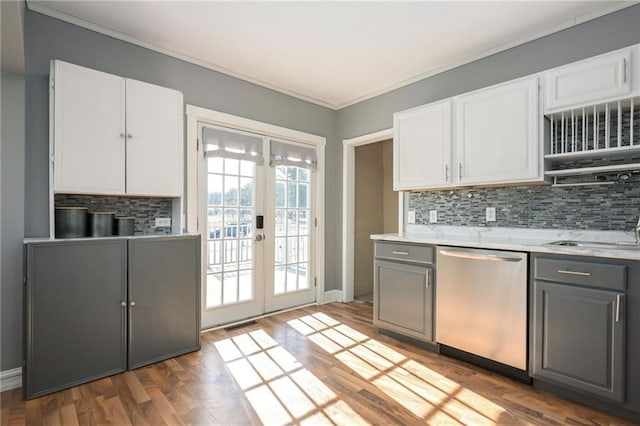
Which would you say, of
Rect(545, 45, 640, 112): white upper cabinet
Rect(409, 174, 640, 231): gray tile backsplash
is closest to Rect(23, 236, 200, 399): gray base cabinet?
Rect(409, 174, 640, 231): gray tile backsplash

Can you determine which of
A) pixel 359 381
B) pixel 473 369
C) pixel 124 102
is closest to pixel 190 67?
pixel 124 102

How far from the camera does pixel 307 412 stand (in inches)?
74.2

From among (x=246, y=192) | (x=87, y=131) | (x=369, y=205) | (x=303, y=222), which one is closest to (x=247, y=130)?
(x=246, y=192)

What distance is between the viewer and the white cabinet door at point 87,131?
220 centimetres

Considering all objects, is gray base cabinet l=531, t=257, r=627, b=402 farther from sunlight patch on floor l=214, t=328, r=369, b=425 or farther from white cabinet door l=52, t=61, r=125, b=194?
white cabinet door l=52, t=61, r=125, b=194

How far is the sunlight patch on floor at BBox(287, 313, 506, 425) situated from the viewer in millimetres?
1871

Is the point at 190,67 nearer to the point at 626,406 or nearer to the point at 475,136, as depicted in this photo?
the point at 475,136

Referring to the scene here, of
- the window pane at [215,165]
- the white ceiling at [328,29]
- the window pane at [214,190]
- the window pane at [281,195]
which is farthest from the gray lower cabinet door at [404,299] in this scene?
the white ceiling at [328,29]

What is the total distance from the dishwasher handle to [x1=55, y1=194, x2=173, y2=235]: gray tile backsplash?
93.7 inches

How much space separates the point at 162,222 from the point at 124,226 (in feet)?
1.35

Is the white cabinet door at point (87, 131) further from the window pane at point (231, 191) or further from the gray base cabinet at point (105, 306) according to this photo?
the window pane at point (231, 191)

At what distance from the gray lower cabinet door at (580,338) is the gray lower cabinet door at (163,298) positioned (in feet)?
8.23

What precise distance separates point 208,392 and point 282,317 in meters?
1.56

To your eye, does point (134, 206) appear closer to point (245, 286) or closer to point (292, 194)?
point (245, 286)
